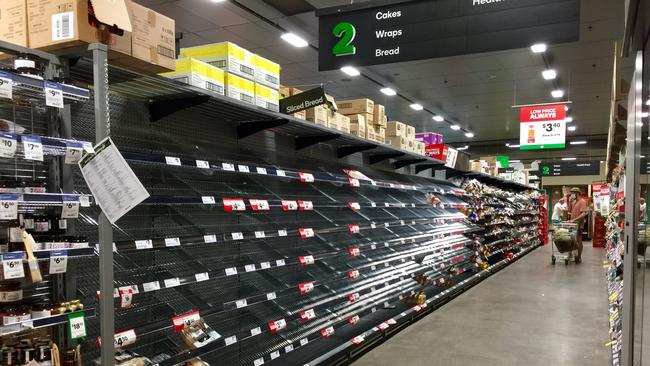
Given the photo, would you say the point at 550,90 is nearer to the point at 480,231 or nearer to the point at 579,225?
the point at 579,225

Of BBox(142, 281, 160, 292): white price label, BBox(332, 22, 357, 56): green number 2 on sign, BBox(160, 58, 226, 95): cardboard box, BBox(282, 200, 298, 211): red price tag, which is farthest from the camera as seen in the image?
BBox(332, 22, 357, 56): green number 2 on sign

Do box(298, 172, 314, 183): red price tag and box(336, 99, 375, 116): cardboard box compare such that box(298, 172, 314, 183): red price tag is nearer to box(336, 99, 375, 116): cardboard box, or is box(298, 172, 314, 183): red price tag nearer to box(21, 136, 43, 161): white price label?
box(336, 99, 375, 116): cardboard box

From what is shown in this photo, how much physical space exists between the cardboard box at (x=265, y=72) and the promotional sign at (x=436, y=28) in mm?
1597

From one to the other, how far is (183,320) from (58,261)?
1.07m

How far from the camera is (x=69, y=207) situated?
2.04m

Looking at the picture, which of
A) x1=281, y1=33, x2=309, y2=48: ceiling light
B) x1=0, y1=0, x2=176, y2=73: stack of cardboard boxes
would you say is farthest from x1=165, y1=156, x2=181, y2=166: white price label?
x1=281, y1=33, x2=309, y2=48: ceiling light

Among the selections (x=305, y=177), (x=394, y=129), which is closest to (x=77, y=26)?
(x=305, y=177)

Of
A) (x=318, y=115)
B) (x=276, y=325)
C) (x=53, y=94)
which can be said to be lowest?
(x=276, y=325)

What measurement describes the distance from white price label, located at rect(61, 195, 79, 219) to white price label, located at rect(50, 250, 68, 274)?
0.15 metres

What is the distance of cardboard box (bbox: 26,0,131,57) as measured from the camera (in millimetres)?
2105

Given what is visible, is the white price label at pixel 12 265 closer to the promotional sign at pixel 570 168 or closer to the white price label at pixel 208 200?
the white price label at pixel 208 200

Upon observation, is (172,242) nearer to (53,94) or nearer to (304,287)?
(53,94)

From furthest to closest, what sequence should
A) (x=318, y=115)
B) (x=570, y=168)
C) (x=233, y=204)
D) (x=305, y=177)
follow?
(x=570, y=168) < (x=318, y=115) < (x=305, y=177) < (x=233, y=204)

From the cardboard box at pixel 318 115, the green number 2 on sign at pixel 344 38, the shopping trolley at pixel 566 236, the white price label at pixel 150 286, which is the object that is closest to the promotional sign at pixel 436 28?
the green number 2 on sign at pixel 344 38
